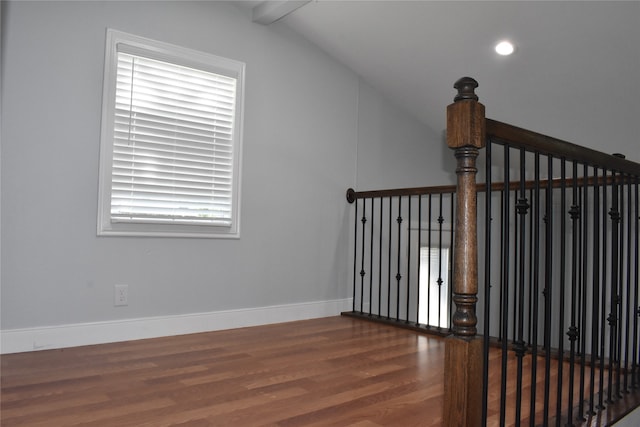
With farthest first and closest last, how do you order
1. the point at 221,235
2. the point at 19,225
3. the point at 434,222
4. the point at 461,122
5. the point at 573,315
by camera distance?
the point at 434,222 → the point at 221,235 → the point at 19,225 → the point at 573,315 → the point at 461,122

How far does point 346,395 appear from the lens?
6.30ft

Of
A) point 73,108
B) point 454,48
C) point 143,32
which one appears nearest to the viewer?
point 73,108

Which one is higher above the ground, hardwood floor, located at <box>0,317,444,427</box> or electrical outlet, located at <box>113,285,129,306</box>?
electrical outlet, located at <box>113,285,129,306</box>

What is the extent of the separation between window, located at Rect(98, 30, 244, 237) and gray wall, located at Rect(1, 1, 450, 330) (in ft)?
0.24

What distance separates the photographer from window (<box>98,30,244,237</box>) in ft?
9.06

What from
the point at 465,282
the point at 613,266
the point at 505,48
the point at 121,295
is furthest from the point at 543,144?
the point at 121,295

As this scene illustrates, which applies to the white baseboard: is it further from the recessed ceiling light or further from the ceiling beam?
the recessed ceiling light

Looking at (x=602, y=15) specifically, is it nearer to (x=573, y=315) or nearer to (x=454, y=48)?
(x=454, y=48)

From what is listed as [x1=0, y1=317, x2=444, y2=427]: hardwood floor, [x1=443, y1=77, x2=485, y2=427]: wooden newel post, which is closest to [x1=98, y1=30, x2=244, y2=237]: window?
[x1=0, y1=317, x2=444, y2=427]: hardwood floor

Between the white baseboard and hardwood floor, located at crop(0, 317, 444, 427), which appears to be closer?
hardwood floor, located at crop(0, 317, 444, 427)

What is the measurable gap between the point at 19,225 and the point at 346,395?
6.18ft

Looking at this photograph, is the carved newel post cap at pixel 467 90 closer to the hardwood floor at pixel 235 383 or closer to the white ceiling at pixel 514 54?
Result: the hardwood floor at pixel 235 383

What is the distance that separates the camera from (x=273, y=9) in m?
3.19

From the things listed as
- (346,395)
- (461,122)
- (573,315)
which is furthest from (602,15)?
(346,395)
